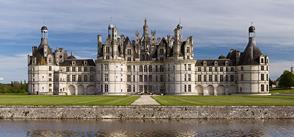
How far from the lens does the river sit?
3344 cm

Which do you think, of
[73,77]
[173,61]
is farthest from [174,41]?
[73,77]

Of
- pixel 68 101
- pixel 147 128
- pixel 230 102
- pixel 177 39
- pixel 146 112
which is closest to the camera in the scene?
pixel 147 128

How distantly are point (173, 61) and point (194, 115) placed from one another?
45.3 metres

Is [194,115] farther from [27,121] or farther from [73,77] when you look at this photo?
[73,77]

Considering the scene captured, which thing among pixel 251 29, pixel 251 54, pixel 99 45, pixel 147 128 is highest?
pixel 251 29

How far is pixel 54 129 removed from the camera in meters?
36.2

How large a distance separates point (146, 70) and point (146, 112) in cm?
4918

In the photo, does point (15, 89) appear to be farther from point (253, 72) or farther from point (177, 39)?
point (253, 72)

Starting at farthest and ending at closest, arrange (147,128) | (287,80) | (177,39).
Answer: (287,80) < (177,39) < (147,128)

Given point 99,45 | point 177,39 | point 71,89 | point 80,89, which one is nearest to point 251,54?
point 177,39

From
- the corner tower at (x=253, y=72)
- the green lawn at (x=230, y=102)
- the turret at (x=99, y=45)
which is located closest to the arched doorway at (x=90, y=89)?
the turret at (x=99, y=45)

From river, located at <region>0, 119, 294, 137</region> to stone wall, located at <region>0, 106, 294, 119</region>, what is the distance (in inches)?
73.8

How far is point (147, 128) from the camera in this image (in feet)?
121

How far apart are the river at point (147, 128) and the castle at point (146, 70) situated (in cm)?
4729
